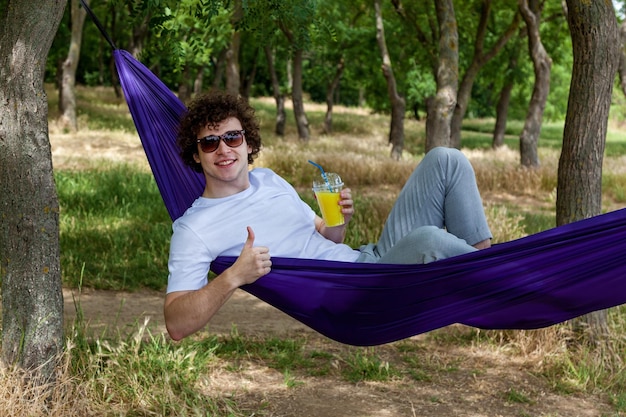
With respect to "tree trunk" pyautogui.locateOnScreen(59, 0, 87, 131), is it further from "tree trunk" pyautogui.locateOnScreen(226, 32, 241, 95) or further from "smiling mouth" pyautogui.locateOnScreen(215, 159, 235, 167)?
"smiling mouth" pyautogui.locateOnScreen(215, 159, 235, 167)

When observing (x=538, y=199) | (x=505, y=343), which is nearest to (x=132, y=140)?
(x=538, y=199)

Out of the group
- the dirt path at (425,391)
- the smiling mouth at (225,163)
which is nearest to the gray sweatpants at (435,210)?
the smiling mouth at (225,163)

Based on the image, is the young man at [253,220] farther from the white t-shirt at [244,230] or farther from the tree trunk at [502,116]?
the tree trunk at [502,116]

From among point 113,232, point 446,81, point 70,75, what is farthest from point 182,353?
point 70,75

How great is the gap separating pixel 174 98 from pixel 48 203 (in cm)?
72

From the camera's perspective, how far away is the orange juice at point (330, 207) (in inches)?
110

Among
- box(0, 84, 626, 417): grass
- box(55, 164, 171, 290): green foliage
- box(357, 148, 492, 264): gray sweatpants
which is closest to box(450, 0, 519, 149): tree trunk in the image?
box(0, 84, 626, 417): grass

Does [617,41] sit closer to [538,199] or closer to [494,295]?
[494,295]

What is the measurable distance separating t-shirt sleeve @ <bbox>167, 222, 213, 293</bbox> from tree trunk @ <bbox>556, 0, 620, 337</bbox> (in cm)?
212

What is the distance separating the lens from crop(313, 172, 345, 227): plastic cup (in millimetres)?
2781

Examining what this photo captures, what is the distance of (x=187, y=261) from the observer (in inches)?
101

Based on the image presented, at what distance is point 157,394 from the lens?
316cm

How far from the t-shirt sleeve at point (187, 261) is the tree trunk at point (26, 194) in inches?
23.3

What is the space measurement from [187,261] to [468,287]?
0.92m
